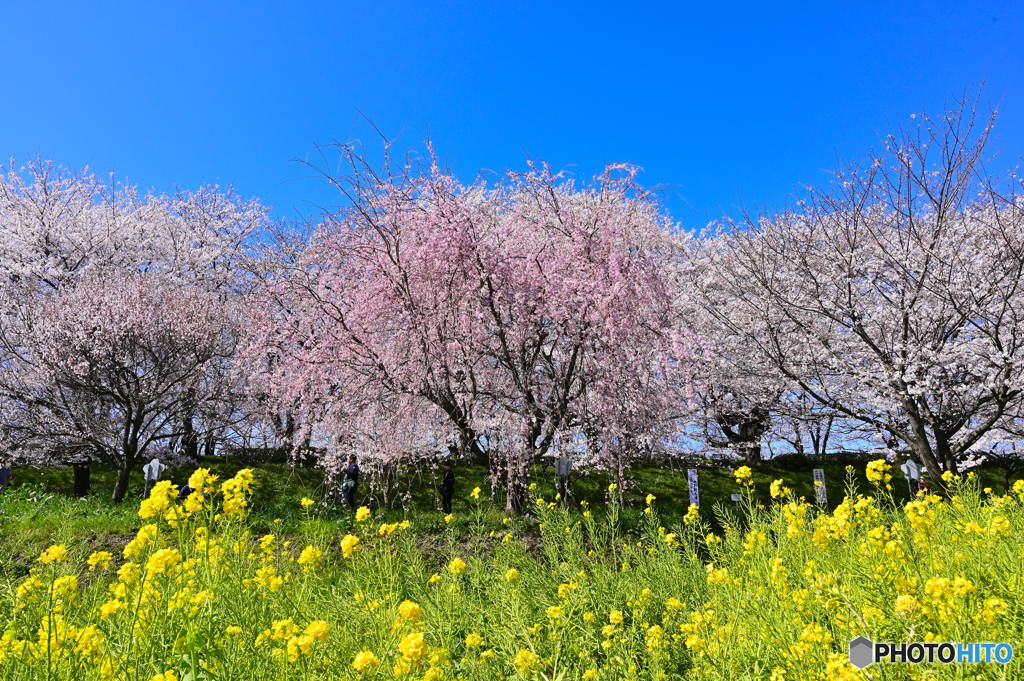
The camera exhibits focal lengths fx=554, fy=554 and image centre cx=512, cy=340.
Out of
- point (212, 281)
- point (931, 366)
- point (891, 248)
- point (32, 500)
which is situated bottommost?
point (32, 500)

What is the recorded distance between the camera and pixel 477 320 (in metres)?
6.93

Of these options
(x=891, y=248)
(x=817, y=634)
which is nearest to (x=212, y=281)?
(x=891, y=248)

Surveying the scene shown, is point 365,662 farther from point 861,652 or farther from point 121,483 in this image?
point 121,483

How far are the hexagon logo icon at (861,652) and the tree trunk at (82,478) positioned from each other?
16.3 metres

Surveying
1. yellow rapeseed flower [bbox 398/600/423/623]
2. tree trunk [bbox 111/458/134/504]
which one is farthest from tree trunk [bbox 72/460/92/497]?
yellow rapeseed flower [bbox 398/600/423/623]

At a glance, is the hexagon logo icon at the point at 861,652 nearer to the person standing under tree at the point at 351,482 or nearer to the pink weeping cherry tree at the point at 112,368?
the person standing under tree at the point at 351,482

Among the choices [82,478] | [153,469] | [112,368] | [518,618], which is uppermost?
[112,368]

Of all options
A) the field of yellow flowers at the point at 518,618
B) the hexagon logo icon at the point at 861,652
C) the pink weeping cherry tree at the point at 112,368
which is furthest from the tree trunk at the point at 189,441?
the hexagon logo icon at the point at 861,652

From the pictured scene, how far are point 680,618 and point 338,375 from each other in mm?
4937

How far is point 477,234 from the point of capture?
6508 mm

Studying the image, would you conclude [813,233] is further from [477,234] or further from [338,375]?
[338,375]

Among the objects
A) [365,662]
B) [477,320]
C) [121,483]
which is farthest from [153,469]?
[365,662]

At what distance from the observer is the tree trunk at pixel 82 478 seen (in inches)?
528

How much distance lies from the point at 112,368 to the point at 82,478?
3.99 m
